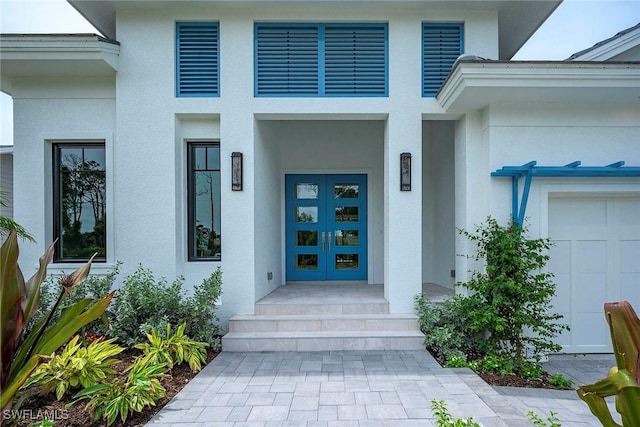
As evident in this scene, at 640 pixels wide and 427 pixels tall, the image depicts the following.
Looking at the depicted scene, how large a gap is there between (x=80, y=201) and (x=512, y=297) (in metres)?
6.86

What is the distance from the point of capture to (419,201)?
5.34 metres

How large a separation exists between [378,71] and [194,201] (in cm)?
372

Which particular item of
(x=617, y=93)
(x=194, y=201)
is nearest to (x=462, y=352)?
(x=617, y=93)

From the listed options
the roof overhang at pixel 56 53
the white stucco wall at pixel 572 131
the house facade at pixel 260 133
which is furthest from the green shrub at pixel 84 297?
the white stucco wall at pixel 572 131

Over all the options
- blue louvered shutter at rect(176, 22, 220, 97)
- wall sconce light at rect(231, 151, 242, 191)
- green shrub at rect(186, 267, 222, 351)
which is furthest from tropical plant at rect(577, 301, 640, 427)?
blue louvered shutter at rect(176, 22, 220, 97)

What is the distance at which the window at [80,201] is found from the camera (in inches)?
225

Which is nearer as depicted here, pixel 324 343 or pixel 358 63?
pixel 324 343

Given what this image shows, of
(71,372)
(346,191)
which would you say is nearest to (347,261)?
(346,191)

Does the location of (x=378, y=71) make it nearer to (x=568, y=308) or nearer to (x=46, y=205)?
(x=568, y=308)

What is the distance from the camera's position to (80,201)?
227 inches

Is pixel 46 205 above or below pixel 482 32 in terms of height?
below

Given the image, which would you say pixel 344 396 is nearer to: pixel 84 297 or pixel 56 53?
pixel 84 297

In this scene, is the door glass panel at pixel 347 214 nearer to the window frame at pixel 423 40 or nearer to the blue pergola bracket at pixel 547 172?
the window frame at pixel 423 40

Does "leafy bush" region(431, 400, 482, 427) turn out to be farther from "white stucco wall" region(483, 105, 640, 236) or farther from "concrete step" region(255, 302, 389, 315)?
"white stucco wall" region(483, 105, 640, 236)
